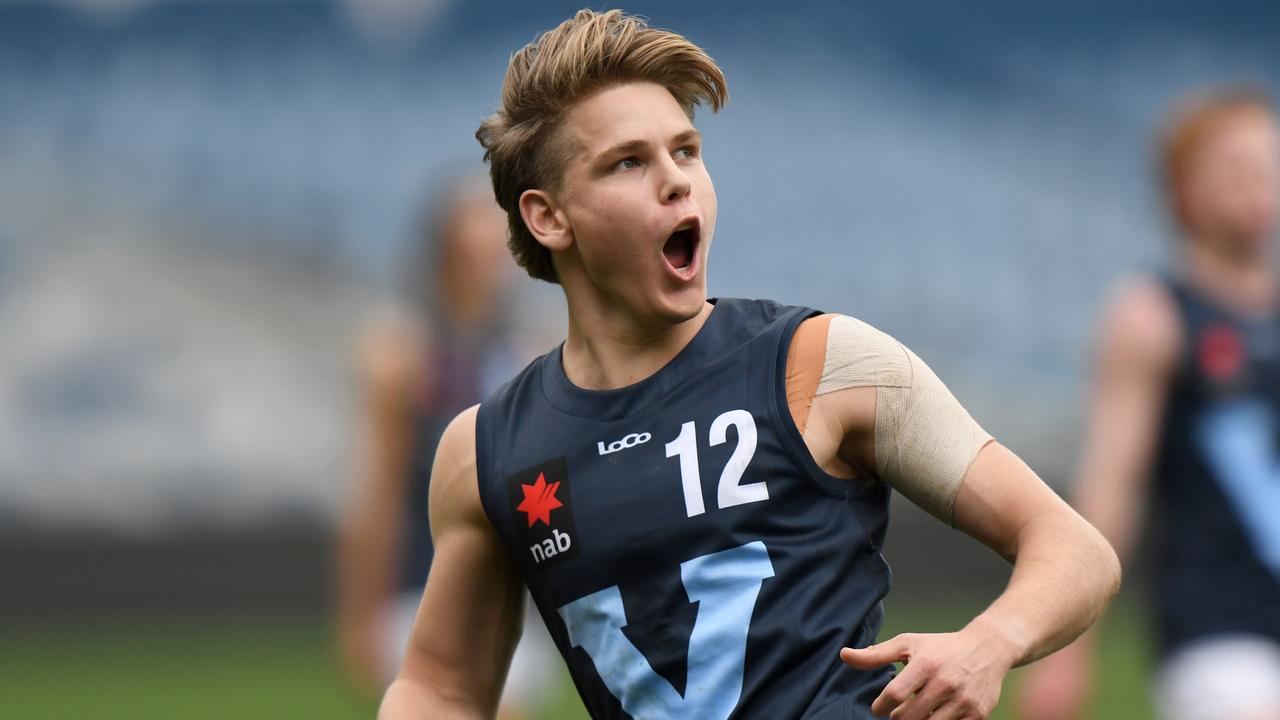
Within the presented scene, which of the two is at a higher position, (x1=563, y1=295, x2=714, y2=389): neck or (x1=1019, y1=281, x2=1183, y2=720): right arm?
(x1=563, y1=295, x2=714, y2=389): neck

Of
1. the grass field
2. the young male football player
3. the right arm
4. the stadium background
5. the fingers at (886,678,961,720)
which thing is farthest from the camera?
the stadium background

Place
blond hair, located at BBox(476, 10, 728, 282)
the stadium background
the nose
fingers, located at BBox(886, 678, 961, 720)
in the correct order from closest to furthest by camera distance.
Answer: fingers, located at BBox(886, 678, 961, 720) → the nose → blond hair, located at BBox(476, 10, 728, 282) → the stadium background

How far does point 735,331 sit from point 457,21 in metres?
14.6

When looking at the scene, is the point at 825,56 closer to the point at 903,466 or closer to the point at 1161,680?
the point at 1161,680

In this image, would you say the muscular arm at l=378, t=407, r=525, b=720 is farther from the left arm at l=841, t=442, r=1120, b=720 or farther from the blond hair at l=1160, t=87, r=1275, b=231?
the blond hair at l=1160, t=87, r=1275, b=231

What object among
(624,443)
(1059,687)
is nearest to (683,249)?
(624,443)

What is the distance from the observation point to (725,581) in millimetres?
3041

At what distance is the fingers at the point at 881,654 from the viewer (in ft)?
8.91

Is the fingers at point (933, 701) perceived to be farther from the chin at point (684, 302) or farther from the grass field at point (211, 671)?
the grass field at point (211, 671)

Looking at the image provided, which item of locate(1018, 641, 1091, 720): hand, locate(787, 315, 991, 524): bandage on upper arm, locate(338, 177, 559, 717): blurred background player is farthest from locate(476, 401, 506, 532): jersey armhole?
locate(338, 177, 559, 717): blurred background player

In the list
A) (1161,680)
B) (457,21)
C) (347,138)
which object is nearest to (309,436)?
(347,138)

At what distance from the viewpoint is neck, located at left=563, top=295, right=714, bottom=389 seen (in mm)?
3279

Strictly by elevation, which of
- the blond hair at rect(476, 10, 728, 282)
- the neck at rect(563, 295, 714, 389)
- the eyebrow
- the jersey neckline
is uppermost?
the blond hair at rect(476, 10, 728, 282)

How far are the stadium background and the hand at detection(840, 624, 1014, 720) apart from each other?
482 inches
